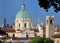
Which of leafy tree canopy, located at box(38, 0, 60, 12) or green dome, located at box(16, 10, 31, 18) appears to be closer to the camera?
leafy tree canopy, located at box(38, 0, 60, 12)

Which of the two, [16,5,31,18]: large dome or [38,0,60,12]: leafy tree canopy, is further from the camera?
[16,5,31,18]: large dome

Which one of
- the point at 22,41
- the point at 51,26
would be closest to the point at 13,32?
the point at 22,41

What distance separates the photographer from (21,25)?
7788 cm

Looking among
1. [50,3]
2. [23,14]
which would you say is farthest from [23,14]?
[50,3]

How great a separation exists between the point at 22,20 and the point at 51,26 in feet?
69.8

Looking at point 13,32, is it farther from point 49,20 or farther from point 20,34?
point 49,20

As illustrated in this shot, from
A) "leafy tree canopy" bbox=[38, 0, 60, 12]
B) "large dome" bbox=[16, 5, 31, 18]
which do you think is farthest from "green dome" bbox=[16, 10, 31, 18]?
"leafy tree canopy" bbox=[38, 0, 60, 12]

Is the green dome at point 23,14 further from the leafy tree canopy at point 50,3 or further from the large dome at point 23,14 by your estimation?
the leafy tree canopy at point 50,3

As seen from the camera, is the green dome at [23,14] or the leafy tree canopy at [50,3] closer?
the leafy tree canopy at [50,3]

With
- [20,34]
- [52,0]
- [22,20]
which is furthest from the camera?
[22,20]

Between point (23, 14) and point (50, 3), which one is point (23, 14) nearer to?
point (23, 14)

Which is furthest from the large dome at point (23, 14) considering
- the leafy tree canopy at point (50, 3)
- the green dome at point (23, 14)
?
the leafy tree canopy at point (50, 3)

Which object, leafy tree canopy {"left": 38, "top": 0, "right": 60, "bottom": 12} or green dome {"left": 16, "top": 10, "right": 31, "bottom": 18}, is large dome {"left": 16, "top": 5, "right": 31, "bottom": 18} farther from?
leafy tree canopy {"left": 38, "top": 0, "right": 60, "bottom": 12}

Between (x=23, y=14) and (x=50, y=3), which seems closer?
(x=50, y=3)
